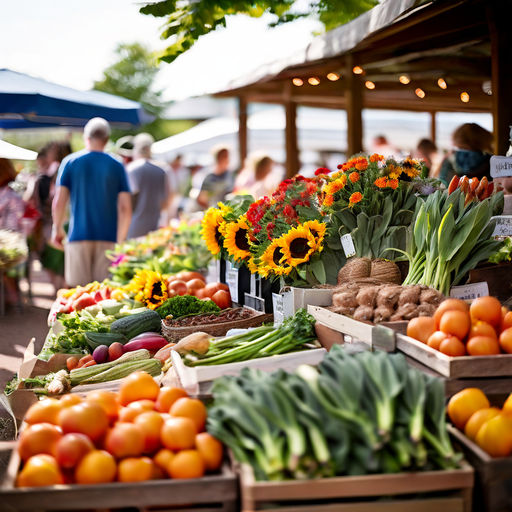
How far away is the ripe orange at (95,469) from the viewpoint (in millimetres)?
2158

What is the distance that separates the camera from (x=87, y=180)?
736 centimetres

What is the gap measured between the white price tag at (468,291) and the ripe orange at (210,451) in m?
1.58

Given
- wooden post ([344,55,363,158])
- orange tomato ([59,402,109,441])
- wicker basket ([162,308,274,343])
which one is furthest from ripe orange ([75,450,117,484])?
wooden post ([344,55,363,158])

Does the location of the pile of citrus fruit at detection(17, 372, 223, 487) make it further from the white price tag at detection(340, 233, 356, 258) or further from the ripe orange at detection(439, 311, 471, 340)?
the white price tag at detection(340, 233, 356, 258)

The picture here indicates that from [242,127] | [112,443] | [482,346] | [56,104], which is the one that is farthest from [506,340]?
[242,127]

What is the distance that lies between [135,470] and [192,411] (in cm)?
32

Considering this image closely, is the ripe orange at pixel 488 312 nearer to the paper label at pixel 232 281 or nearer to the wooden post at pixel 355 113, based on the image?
the paper label at pixel 232 281

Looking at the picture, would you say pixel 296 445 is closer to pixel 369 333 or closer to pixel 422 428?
pixel 422 428

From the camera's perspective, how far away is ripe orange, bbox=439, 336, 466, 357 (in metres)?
2.60

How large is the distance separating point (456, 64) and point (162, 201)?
4432 millimetres

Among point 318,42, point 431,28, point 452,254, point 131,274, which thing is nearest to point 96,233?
point 131,274

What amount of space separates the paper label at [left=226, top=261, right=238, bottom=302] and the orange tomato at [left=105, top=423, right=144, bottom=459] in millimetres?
2371

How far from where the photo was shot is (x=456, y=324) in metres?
2.65

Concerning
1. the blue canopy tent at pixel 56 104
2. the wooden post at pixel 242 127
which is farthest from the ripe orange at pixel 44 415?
the wooden post at pixel 242 127
